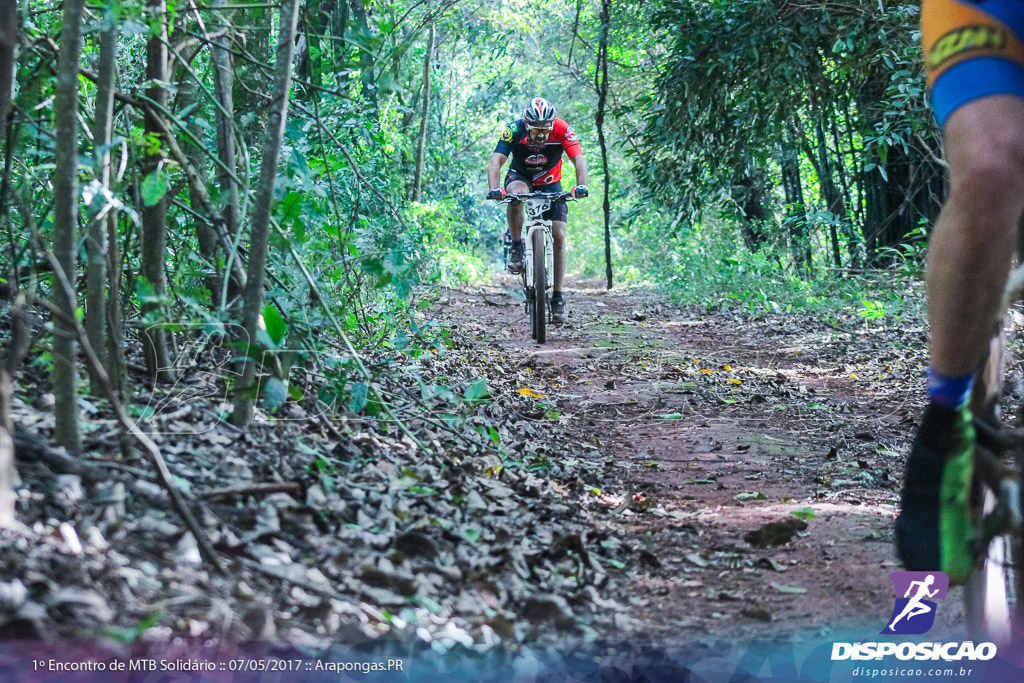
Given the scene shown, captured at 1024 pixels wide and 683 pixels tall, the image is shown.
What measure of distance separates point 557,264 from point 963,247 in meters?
6.55

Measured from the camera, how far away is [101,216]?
237 centimetres

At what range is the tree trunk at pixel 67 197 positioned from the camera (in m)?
2.04

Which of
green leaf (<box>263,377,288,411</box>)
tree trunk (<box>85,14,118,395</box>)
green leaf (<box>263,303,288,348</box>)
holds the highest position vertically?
tree trunk (<box>85,14,118,395</box>)

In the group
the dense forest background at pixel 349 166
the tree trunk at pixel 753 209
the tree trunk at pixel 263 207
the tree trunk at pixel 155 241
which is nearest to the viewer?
the dense forest background at pixel 349 166

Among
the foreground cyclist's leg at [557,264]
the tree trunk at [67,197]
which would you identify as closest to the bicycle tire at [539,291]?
the foreground cyclist's leg at [557,264]

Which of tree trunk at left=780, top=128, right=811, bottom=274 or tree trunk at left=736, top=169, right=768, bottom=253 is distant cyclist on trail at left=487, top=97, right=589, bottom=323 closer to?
tree trunk at left=780, top=128, right=811, bottom=274

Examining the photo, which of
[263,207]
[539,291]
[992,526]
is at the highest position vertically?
[263,207]

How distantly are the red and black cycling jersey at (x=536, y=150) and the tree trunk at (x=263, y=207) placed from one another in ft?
17.9

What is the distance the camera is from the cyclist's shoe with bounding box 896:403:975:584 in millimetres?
1710

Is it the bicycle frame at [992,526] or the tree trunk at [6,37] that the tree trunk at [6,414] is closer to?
the tree trunk at [6,37]

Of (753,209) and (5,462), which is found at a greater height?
(753,209)

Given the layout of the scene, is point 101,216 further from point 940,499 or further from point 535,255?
point 535,255

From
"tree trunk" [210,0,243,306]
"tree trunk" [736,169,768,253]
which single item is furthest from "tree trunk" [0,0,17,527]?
"tree trunk" [736,169,768,253]

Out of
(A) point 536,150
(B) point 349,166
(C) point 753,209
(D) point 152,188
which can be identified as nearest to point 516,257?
(A) point 536,150
